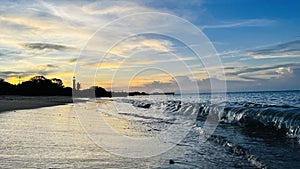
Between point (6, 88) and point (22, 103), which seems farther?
point (6, 88)

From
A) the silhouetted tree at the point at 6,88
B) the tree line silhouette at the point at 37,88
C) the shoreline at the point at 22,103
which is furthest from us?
the tree line silhouette at the point at 37,88

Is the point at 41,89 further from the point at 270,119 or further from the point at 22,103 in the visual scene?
the point at 270,119

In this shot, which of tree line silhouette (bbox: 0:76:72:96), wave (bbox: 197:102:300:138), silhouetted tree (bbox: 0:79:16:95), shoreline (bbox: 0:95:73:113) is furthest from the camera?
tree line silhouette (bbox: 0:76:72:96)

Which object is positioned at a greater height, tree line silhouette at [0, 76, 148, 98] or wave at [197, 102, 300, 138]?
tree line silhouette at [0, 76, 148, 98]

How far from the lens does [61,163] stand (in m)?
7.43

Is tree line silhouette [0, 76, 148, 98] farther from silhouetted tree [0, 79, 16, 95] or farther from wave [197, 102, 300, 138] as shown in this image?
wave [197, 102, 300, 138]

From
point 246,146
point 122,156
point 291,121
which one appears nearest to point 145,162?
point 122,156

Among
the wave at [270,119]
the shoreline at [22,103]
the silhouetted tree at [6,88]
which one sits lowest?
the wave at [270,119]

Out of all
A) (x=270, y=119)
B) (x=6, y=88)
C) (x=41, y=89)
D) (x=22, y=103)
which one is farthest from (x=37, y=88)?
(x=270, y=119)

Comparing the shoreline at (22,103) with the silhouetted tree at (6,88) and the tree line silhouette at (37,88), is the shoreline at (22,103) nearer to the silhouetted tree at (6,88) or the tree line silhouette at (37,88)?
the silhouetted tree at (6,88)

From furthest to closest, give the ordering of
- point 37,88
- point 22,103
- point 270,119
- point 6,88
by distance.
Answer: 1. point 37,88
2. point 6,88
3. point 22,103
4. point 270,119

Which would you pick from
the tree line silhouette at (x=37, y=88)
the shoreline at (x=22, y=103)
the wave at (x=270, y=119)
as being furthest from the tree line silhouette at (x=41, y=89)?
the wave at (x=270, y=119)

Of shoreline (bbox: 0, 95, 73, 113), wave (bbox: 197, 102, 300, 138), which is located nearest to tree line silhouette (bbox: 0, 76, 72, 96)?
shoreline (bbox: 0, 95, 73, 113)

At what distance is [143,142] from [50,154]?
12.4 ft
